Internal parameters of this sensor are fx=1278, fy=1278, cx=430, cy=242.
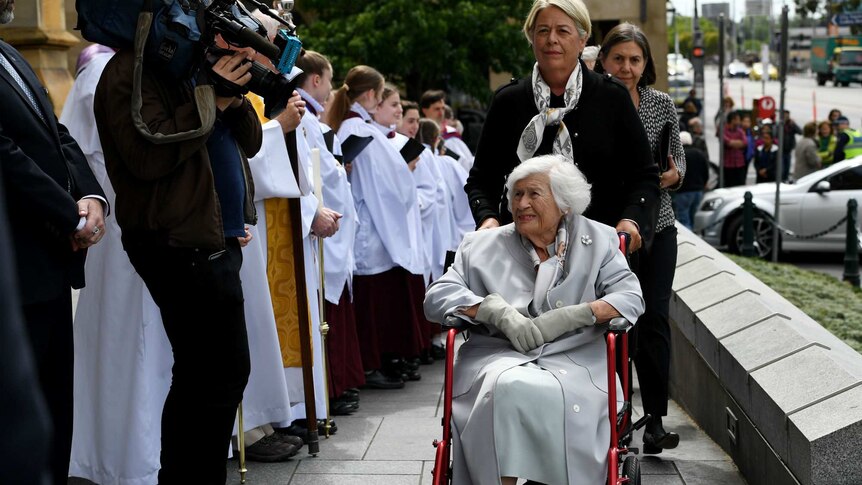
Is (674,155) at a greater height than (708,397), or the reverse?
(674,155)

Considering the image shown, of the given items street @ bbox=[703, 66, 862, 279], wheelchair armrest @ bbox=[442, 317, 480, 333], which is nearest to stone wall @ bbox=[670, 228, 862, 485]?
wheelchair armrest @ bbox=[442, 317, 480, 333]

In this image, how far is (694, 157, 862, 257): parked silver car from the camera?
17.7 m

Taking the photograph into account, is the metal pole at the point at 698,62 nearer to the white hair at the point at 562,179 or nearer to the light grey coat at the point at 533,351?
the white hair at the point at 562,179

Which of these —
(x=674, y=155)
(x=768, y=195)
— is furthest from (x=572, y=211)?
(x=768, y=195)

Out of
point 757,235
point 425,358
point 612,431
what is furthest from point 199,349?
point 757,235

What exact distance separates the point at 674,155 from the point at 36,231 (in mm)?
3346

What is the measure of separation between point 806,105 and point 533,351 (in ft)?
181

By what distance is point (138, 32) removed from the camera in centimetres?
428

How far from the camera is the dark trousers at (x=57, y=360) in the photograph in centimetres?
403

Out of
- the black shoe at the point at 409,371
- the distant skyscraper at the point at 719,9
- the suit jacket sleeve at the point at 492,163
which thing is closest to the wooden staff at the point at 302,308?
the suit jacket sleeve at the point at 492,163

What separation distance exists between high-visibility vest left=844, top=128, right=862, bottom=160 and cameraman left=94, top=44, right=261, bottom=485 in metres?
21.7

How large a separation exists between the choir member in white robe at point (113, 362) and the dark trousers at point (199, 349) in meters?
0.58

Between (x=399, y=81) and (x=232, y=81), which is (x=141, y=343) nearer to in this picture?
(x=232, y=81)

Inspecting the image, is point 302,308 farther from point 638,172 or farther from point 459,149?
point 459,149
